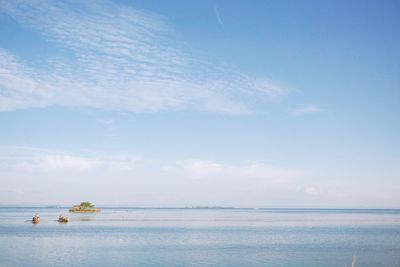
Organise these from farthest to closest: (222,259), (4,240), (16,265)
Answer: (4,240), (222,259), (16,265)

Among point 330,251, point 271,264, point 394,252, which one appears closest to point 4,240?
point 271,264

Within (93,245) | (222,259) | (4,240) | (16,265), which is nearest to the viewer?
(16,265)

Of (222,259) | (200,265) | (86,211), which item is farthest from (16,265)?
(86,211)

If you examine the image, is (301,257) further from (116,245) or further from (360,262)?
(116,245)

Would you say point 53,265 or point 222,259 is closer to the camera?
point 53,265

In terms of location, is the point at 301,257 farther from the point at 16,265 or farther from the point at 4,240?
the point at 4,240

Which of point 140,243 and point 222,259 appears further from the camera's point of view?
point 140,243

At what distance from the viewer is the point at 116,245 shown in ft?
155

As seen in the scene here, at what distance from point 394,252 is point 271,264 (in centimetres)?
1422

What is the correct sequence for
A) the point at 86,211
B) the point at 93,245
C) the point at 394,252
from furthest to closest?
1. the point at 86,211
2. the point at 93,245
3. the point at 394,252

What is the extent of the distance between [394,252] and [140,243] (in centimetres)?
2595

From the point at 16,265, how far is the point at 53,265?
8.68 ft

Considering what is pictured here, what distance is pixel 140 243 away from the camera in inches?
1929

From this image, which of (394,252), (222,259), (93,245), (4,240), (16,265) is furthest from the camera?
(4,240)
